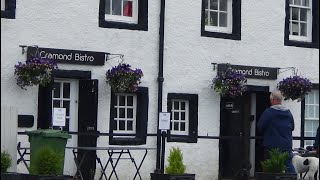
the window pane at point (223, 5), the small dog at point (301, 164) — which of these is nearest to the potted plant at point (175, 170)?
the small dog at point (301, 164)

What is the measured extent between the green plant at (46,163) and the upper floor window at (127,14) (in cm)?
604

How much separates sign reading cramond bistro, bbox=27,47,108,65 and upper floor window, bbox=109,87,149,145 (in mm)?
922

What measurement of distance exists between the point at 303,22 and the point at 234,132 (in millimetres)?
3593

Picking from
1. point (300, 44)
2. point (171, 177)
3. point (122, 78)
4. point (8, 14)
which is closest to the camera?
point (171, 177)

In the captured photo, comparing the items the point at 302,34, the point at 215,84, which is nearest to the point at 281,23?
the point at 302,34

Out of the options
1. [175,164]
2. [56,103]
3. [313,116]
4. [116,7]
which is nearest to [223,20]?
[116,7]

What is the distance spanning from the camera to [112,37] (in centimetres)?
2089

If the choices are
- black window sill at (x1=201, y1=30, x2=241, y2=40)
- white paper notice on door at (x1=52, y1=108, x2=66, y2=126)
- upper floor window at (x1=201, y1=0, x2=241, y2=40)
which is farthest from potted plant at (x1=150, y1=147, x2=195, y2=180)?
upper floor window at (x1=201, y1=0, x2=241, y2=40)

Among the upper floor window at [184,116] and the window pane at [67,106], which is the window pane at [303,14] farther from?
the window pane at [67,106]

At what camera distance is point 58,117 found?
63.8ft

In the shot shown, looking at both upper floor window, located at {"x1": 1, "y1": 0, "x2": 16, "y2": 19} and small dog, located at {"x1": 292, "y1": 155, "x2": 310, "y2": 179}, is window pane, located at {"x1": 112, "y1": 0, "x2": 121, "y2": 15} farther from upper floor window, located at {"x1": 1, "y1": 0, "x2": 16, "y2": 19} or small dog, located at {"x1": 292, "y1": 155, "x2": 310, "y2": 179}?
small dog, located at {"x1": 292, "y1": 155, "x2": 310, "y2": 179}

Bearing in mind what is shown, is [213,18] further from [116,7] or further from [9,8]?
[9,8]

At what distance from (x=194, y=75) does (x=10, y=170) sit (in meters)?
7.07

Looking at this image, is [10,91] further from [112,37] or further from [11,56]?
[112,37]
